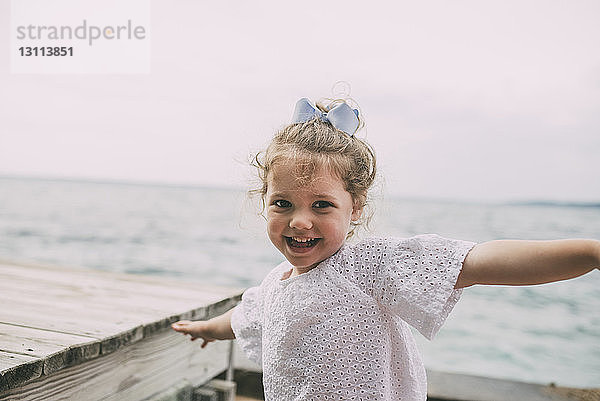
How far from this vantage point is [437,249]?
1060 millimetres

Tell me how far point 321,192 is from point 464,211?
398 inches

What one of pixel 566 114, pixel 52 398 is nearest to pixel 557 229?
pixel 566 114

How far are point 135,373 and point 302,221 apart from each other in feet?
1.95

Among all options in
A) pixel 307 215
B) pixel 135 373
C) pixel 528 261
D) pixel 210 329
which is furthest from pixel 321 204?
pixel 135 373

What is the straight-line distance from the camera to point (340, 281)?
3.72ft

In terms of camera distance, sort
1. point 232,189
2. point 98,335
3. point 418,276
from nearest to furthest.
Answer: point 418,276 < point 98,335 < point 232,189

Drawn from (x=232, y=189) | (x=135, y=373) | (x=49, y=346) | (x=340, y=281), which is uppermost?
(x=232, y=189)

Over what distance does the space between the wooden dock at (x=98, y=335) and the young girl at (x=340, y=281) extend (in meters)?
0.35

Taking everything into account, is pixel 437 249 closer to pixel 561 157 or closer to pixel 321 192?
pixel 321 192

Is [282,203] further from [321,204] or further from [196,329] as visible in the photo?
[196,329]

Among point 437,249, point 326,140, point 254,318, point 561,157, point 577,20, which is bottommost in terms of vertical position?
point 254,318

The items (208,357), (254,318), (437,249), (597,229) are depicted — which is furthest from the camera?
(597,229)

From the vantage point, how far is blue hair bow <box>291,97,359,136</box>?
119 centimetres

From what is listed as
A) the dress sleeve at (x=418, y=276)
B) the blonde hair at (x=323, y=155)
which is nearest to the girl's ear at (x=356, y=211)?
the blonde hair at (x=323, y=155)
